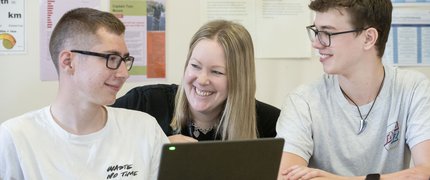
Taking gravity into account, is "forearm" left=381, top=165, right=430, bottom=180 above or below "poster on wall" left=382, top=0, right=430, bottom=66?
below

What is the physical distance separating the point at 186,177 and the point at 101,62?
2.01ft

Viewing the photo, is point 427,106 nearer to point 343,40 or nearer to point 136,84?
point 343,40

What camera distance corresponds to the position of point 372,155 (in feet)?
5.90

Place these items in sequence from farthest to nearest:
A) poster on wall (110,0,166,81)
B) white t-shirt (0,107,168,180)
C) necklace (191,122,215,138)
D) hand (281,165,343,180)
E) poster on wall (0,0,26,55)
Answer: poster on wall (110,0,166,81), poster on wall (0,0,26,55), necklace (191,122,215,138), hand (281,165,343,180), white t-shirt (0,107,168,180)

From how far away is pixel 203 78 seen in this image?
5.90ft

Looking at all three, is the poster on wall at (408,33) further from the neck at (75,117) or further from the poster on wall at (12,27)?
the poster on wall at (12,27)

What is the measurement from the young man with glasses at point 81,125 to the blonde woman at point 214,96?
0.30 meters

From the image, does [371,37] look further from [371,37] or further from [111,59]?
[111,59]

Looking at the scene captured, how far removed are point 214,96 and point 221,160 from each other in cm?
86

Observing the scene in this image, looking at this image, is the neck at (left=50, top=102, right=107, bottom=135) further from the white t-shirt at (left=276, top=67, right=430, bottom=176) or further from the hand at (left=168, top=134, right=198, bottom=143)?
the white t-shirt at (left=276, top=67, right=430, bottom=176)

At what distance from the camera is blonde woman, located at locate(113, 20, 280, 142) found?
1.83 metres

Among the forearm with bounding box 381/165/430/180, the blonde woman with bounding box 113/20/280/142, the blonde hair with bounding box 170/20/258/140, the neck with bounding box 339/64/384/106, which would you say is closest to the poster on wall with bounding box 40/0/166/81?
the blonde woman with bounding box 113/20/280/142

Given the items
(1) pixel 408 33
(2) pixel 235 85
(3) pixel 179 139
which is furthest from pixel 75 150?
(1) pixel 408 33

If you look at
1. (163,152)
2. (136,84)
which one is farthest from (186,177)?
(136,84)
